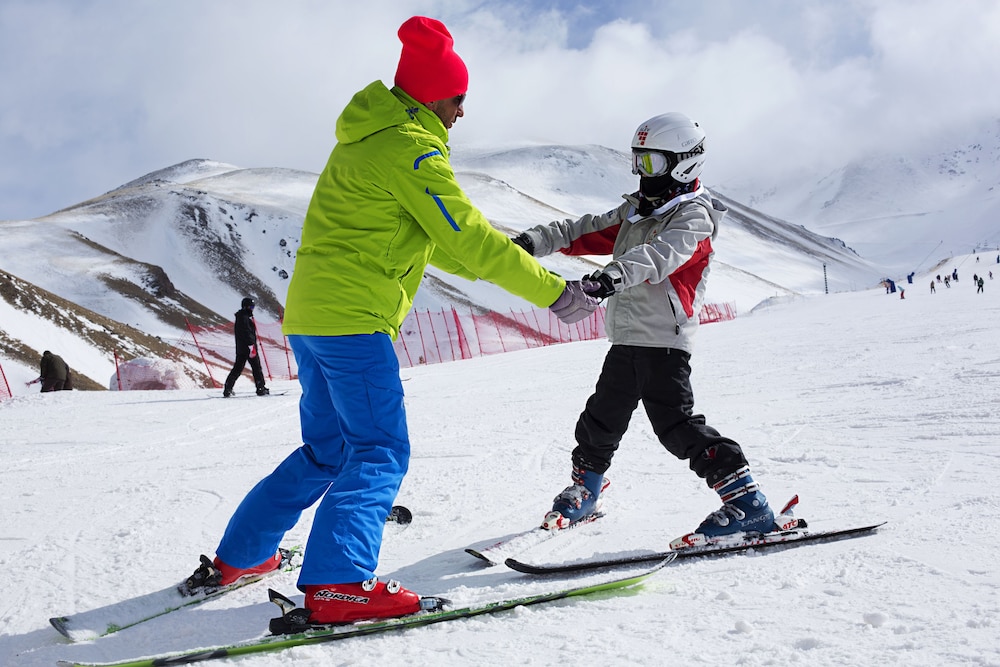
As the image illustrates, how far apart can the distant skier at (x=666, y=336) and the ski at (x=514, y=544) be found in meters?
0.05

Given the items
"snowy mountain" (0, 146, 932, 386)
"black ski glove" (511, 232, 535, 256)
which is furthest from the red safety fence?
"black ski glove" (511, 232, 535, 256)

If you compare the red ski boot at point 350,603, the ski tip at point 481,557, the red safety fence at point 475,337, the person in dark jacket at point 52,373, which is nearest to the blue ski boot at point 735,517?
the ski tip at point 481,557

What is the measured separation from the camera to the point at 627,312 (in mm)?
3557

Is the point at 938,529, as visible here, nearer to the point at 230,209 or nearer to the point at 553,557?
the point at 553,557

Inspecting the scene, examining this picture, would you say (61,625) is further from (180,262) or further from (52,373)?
(180,262)

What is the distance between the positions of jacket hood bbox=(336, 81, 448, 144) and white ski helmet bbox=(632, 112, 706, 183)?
1.12 metres

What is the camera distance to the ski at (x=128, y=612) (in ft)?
9.00

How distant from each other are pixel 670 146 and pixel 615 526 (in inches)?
71.8

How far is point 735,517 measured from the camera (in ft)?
11.1

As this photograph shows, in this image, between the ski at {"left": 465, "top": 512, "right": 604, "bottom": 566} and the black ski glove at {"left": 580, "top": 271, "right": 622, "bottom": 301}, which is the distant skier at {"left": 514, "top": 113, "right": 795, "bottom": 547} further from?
the black ski glove at {"left": 580, "top": 271, "right": 622, "bottom": 301}

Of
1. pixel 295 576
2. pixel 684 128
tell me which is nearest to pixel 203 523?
pixel 295 576

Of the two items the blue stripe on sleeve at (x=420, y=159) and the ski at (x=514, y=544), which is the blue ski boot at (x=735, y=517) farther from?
the blue stripe on sleeve at (x=420, y=159)

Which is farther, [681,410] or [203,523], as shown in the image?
[203,523]

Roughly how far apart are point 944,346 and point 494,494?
27.0 ft
